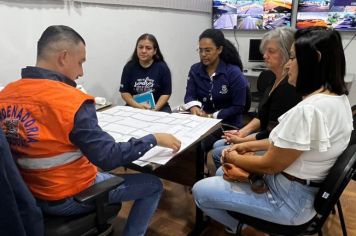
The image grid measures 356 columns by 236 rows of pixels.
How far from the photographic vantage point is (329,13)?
397 cm

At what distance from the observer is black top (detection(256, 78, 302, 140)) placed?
1735mm

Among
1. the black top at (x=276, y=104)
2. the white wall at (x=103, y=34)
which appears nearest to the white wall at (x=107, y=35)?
the white wall at (x=103, y=34)

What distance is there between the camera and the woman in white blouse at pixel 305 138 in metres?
1.14

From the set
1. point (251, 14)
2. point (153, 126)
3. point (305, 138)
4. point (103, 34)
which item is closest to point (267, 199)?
point (305, 138)

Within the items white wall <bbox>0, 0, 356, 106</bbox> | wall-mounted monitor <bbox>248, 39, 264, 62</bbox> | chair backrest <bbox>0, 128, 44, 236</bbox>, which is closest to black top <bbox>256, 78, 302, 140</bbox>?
chair backrest <bbox>0, 128, 44, 236</bbox>

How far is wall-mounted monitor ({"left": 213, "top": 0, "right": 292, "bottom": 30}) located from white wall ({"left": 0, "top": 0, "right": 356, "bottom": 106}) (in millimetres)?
159

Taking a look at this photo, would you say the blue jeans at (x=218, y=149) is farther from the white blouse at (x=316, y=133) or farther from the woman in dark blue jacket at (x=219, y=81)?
the white blouse at (x=316, y=133)

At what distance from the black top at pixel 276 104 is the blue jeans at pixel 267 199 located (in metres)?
0.56

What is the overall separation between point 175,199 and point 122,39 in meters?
1.68

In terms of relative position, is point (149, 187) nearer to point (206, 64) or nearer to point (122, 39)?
point (206, 64)

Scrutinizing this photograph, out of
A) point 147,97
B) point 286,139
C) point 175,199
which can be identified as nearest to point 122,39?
point 147,97

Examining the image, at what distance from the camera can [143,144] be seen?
129 centimetres

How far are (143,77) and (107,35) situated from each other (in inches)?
23.2

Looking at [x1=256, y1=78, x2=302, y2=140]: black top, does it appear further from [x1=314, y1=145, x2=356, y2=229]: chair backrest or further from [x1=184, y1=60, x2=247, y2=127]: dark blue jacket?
[x1=314, y1=145, x2=356, y2=229]: chair backrest
